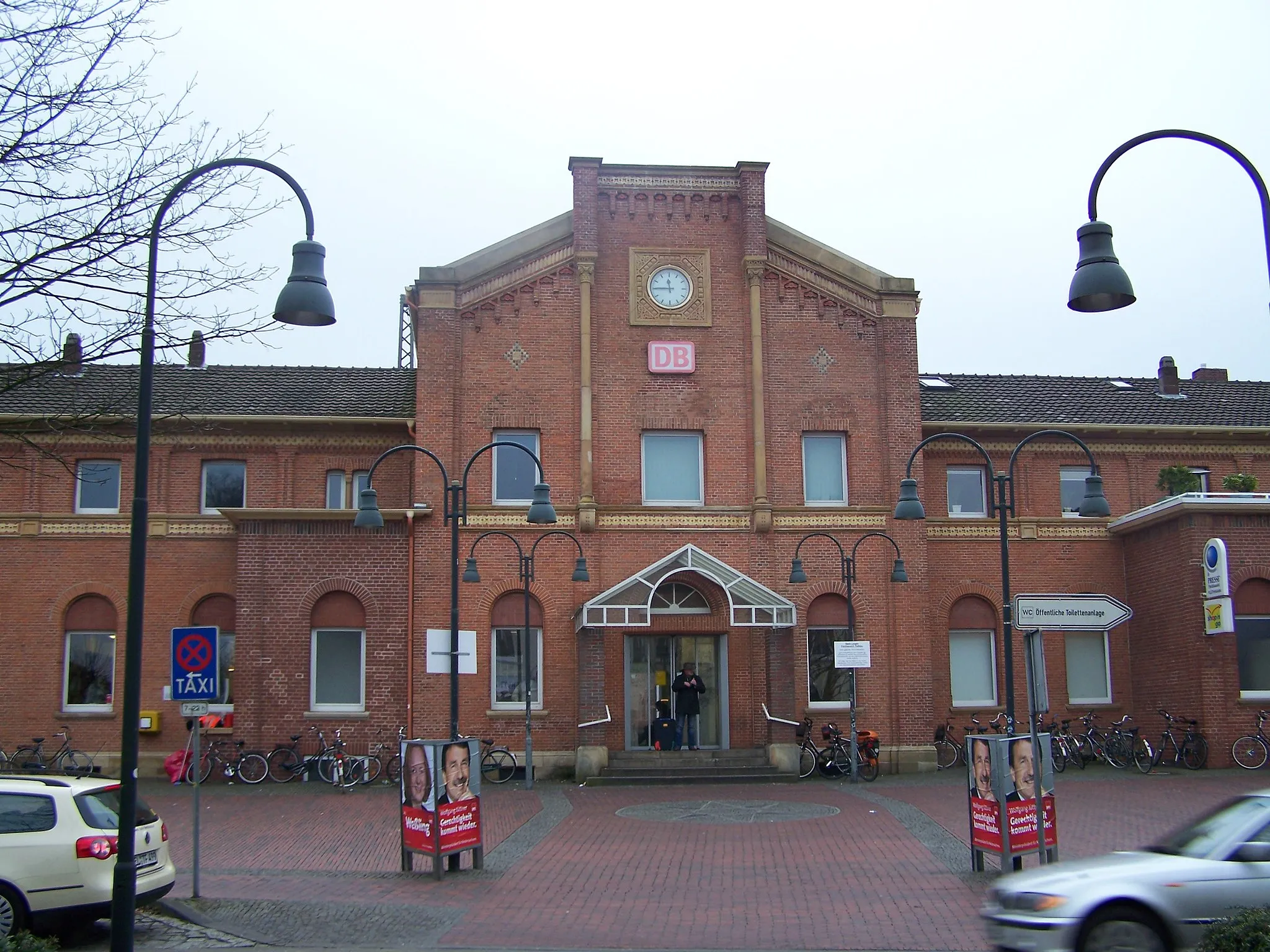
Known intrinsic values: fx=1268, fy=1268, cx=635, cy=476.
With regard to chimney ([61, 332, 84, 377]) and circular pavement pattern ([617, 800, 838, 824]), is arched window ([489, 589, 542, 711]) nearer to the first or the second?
circular pavement pattern ([617, 800, 838, 824])

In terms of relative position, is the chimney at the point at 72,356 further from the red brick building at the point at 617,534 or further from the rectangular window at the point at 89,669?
the rectangular window at the point at 89,669

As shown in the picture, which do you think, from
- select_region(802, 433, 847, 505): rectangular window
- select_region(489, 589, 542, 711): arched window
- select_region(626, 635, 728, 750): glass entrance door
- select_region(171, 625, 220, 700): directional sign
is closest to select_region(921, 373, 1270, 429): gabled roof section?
select_region(802, 433, 847, 505): rectangular window

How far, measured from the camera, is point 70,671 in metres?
28.7

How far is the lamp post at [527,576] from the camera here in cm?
2519

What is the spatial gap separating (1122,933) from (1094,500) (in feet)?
25.6

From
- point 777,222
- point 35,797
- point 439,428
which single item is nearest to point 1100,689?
point 777,222

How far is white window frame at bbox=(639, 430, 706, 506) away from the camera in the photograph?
28.2 m

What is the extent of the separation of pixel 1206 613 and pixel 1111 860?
18294 millimetres

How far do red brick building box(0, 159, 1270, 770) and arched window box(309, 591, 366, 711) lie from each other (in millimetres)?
57

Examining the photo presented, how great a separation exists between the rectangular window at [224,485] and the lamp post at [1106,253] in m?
23.2

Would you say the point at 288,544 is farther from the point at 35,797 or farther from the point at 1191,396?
the point at 1191,396

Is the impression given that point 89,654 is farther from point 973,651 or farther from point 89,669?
point 973,651

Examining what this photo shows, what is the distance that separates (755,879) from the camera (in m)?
15.3

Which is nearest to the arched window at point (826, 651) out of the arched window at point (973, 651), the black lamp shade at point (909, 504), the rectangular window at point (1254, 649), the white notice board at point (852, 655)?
the white notice board at point (852, 655)
